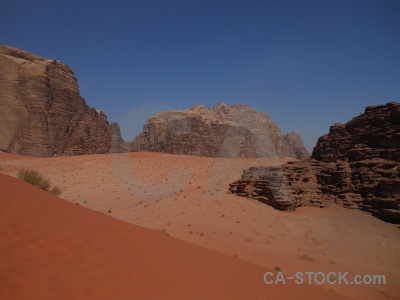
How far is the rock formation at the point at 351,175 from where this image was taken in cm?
1617

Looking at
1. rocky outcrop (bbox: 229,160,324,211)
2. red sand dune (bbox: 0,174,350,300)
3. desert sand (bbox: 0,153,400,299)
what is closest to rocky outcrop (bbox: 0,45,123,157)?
desert sand (bbox: 0,153,400,299)

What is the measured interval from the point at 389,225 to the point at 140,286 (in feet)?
50.4

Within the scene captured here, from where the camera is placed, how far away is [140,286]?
12.9 ft

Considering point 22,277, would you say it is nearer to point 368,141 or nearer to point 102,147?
point 368,141

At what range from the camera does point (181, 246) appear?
667 centimetres

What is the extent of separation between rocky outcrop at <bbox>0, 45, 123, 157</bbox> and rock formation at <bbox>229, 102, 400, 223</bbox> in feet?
93.8

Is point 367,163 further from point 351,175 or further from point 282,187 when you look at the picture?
point 282,187

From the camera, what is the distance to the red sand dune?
12.0ft

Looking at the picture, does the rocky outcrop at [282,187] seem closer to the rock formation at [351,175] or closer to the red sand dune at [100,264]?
the rock formation at [351,175]

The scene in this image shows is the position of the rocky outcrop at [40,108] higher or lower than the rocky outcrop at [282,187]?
higher

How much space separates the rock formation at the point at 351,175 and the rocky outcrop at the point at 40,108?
28.6 m

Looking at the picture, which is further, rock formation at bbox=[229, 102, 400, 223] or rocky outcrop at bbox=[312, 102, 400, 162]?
rocky outcrop at bbox=[312, 102, 400, 162]

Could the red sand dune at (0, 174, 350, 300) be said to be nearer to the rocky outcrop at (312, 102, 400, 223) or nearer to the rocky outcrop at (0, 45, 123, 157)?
the rocky outcrop at (312, 102, 400, 223)

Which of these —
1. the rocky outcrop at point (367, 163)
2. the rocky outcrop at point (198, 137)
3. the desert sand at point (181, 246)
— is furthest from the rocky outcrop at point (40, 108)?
the rocky outcrop at point (367, 163)
